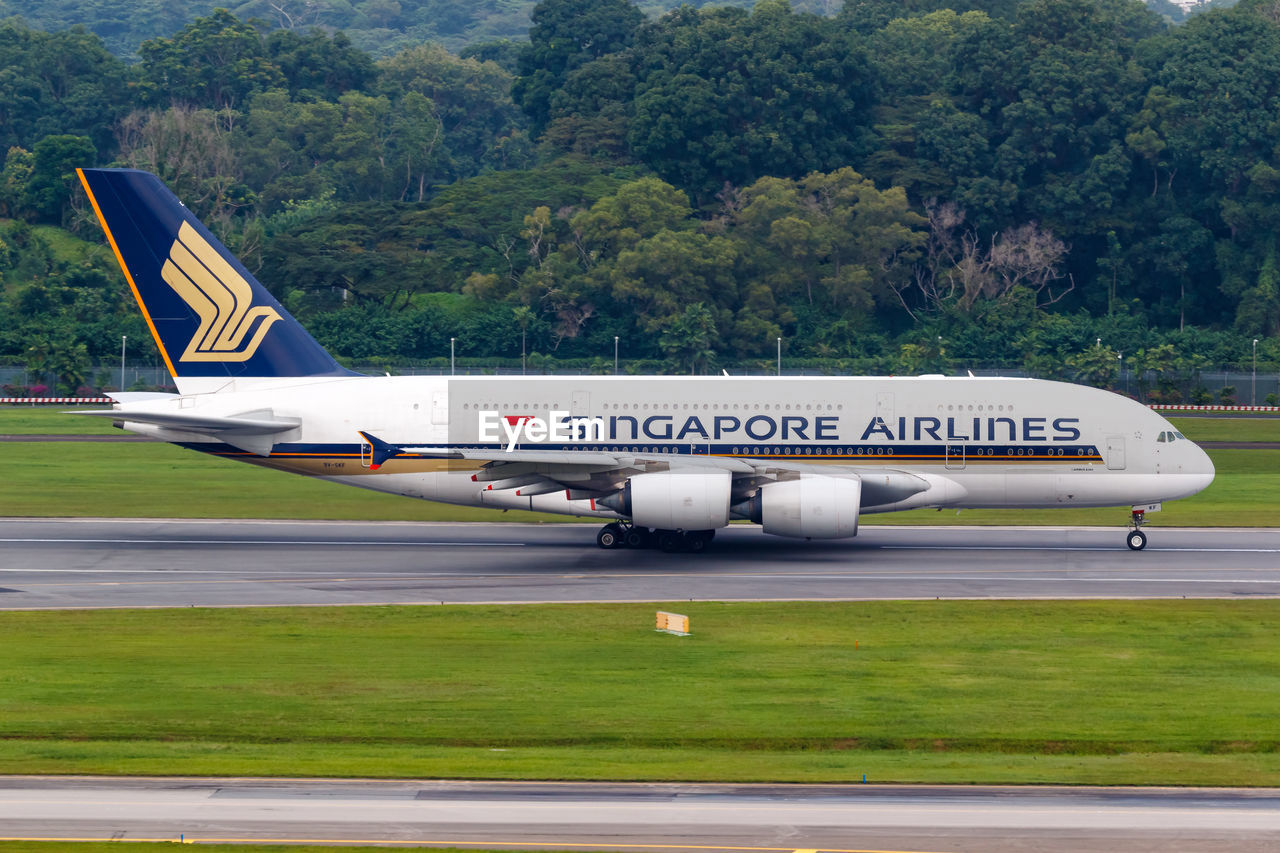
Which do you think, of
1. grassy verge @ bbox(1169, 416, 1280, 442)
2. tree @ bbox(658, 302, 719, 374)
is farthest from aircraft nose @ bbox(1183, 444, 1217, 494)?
tree @ bbox(658, 302, 719, 374)

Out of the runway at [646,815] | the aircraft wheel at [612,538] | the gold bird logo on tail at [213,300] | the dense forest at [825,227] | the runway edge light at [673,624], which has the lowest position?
the runway at [646,815]

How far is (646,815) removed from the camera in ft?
63.7

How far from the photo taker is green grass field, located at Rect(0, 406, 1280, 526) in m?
51.2

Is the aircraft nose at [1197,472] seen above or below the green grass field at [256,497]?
above

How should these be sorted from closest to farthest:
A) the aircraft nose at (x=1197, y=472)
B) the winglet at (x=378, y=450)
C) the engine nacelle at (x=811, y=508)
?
the engine nacelle at (x=811, y=508) < the winglet at (x=378, y=450) < the aircraft nose at (x=1197, y=472)

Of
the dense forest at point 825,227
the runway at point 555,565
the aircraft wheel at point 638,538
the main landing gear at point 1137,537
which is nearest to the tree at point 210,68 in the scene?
the dense forest at point 825,227

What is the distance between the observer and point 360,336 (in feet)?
400

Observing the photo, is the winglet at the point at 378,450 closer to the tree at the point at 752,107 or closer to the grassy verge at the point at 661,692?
the grassy verge at the point at 661,692

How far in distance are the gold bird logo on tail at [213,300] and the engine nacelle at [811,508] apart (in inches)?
647

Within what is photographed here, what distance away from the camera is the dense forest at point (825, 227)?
12062cm

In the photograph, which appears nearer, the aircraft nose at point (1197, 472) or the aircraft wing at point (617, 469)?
the aircraft wing at point (617, 469)

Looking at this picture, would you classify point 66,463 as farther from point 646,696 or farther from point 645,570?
point 646,696

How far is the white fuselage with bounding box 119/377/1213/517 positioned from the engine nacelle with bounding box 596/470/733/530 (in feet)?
6.74

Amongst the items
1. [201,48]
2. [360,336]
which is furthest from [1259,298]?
[201,48]
